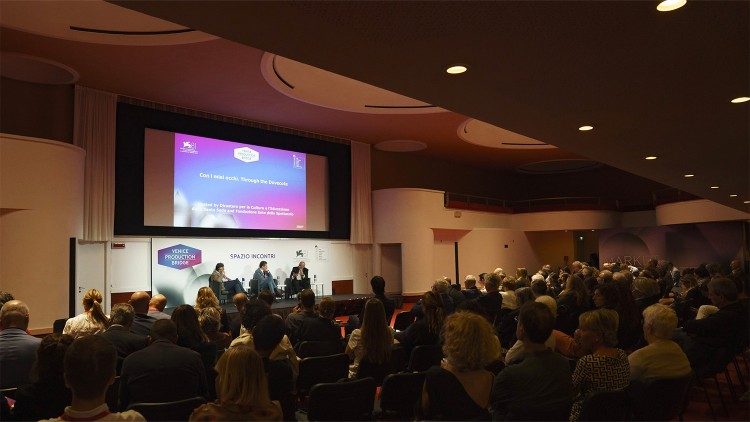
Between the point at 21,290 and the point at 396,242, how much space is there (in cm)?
950

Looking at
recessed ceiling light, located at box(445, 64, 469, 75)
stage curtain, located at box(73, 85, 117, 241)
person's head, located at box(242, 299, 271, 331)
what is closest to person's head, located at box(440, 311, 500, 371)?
recessed ceiling light, located at box(445, 64, 469, 75)

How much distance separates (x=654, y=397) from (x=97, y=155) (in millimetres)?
9937

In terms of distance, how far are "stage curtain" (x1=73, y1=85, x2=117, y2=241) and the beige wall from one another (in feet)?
3.18

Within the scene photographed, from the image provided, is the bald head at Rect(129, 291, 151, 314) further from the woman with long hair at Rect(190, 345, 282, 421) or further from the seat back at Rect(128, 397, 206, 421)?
the woman with long hair at Rect(190, 345, 282, 421)

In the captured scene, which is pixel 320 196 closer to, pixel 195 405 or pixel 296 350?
pixel 296 350

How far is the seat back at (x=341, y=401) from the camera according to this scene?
3.16 m

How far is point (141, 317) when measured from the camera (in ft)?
15.9

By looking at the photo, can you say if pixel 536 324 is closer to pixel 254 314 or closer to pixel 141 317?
pixel 254 314

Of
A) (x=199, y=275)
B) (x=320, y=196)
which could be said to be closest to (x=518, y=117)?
(x=199, y=275)

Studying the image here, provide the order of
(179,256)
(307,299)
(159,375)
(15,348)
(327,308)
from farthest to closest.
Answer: (179,256)
(307,299)
(327,308)
(15,348)
(159,375)

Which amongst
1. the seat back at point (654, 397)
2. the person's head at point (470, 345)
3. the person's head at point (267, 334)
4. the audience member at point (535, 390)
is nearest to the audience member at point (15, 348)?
the person's head at point (267, 334)

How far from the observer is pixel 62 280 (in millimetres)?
8578

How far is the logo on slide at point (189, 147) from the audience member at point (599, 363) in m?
9.85

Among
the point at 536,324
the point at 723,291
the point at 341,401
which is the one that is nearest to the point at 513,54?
the point at 536,324
